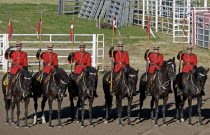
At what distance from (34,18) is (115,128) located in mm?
30454

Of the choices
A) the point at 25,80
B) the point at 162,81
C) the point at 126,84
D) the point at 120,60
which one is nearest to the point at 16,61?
the point at 25,80

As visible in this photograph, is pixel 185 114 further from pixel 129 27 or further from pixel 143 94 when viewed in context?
pixel 129 27

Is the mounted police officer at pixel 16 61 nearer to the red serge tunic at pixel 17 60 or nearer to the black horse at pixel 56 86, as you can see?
the red serge tunic at pixel 17 60

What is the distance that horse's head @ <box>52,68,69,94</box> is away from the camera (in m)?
20.9

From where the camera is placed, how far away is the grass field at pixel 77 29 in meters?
38.0

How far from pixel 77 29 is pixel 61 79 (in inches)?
1006

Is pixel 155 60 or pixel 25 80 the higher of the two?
pixel 155 60

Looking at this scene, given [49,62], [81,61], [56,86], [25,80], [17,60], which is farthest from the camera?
[81,61]

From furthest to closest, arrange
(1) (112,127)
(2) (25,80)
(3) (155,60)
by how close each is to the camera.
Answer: (3) (155,60), (1) (112,127), (2) (25,80)

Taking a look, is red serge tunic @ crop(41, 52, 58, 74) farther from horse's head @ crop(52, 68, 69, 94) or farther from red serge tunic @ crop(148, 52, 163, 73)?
red serge tunic @ crop(148, 52, 163, 73)

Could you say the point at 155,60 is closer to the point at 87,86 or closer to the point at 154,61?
the point at 154,61

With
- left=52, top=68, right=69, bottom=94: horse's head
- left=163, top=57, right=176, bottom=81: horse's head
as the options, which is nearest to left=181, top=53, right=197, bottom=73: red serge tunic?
left=163, top=57, right=176, bottom=81: horse's head

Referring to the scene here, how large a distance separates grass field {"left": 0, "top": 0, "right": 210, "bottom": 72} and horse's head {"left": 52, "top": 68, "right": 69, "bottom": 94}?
471 inches

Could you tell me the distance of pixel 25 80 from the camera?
20.7 metres
